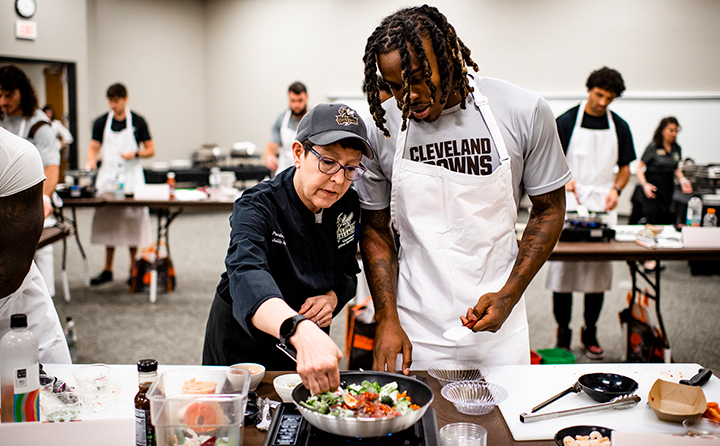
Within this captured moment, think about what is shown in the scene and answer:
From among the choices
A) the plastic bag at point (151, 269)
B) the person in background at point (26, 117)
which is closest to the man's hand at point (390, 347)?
the person in background at point (26, 117)

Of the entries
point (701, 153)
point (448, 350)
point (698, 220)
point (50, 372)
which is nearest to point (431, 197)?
point (448, 350)

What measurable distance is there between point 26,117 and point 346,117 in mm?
3377

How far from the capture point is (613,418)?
130cm

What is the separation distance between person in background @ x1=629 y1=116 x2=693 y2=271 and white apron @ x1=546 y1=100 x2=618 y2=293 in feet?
8.31

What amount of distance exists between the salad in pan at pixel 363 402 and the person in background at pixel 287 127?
453 centimetres

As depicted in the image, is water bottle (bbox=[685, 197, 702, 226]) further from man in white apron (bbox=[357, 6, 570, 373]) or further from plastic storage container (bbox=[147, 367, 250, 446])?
plastic storage container (bbox=[147, 367, 250, 446])

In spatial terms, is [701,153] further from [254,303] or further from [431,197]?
[254,303]

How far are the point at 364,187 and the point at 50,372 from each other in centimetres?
99

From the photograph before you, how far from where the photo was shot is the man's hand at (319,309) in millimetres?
1511

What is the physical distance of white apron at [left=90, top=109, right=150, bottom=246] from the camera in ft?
16.6

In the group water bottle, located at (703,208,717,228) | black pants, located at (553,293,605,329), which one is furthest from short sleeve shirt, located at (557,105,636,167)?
black pants, located at (553,293,605,329)

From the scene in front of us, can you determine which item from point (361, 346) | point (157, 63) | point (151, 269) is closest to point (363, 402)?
point (361, 346)

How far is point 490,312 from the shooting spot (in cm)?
151

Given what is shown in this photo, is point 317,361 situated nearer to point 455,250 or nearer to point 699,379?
point 455,250
